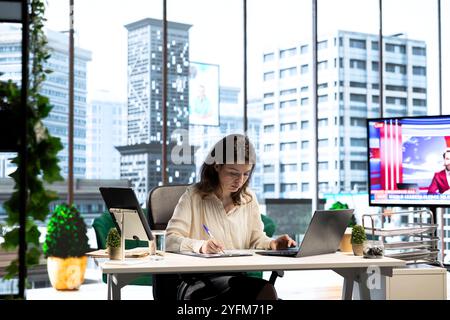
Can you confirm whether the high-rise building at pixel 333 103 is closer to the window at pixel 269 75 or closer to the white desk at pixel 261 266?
the window at pixel 269 75

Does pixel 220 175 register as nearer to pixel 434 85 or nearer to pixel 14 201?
pixel 14 201

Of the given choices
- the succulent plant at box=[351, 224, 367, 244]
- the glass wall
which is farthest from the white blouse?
the glass wall

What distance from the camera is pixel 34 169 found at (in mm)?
1474

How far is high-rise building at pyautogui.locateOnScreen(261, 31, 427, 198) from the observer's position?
7.04 m

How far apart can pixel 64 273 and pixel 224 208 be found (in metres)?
3.15

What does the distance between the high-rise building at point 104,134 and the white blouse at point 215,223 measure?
3164 mm

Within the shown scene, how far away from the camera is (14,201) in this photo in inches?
56.7

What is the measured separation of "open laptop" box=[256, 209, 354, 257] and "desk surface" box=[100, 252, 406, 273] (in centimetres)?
5

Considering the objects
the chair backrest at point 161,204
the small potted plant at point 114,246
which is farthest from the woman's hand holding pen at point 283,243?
the small potted plant at point 114,246

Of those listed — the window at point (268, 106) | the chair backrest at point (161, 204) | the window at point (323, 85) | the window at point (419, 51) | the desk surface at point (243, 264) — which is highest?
the window at point (419, 51)

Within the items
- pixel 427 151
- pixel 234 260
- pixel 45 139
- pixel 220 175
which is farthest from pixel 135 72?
pixel 45 139

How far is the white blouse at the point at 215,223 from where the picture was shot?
3117 millimetres

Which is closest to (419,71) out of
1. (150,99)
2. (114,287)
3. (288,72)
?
(288,72)

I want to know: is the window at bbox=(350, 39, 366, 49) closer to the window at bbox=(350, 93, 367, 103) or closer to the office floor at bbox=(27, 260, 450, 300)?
the window at bbox=(350, 93, 367, 103)
